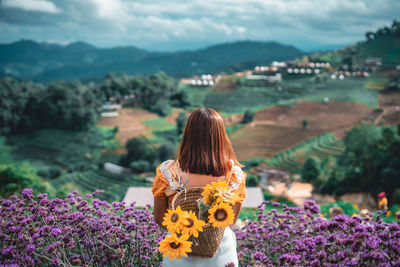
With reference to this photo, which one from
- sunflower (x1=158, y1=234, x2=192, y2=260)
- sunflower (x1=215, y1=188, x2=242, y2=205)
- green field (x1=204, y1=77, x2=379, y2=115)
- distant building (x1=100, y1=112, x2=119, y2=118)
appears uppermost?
sunflower (x1=215, y1=188, x2=242, y2=205)

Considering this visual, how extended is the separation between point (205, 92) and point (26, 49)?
36.2 metres

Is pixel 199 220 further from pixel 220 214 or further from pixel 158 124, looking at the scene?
pixel 158 124

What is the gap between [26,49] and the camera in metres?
61.8

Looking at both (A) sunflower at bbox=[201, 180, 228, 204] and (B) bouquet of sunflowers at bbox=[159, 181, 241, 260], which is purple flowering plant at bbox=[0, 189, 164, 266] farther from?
(A) sunflower at bbox=[201, 180, 228, 204]

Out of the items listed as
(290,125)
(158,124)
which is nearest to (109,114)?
(158,124)

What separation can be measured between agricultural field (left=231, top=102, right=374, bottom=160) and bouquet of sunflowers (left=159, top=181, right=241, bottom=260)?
106ft

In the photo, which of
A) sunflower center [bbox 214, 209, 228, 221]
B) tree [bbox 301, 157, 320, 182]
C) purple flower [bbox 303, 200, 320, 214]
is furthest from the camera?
tree [bbox 301, 157, 320, 182]

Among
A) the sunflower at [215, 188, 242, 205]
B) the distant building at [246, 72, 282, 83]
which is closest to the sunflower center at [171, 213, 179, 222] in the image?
the sunflower at [215, 188, 242, 205]

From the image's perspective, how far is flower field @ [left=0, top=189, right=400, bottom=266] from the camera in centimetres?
172

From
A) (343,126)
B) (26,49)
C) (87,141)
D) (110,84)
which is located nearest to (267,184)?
(343,126)

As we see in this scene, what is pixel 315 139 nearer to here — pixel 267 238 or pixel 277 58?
pixel 277 58

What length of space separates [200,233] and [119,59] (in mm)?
86594

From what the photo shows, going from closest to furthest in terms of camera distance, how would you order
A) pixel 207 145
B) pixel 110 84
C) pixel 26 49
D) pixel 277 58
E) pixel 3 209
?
pixel 207 145 → pixel 3 209 → pixel 110 84 → pixel 277 58 → pixel 26 49

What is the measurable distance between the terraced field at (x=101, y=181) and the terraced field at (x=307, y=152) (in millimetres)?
13210
